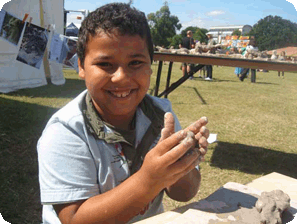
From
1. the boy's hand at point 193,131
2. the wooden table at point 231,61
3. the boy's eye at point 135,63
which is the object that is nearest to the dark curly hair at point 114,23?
the boy's eye at point 135,63

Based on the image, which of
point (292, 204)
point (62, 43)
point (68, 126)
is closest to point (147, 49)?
point (68, 126)

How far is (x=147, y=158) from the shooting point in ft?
2.92

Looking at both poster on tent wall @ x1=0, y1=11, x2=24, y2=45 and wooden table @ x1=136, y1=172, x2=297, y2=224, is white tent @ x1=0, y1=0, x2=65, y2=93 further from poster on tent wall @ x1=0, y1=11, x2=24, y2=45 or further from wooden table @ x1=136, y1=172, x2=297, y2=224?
wooden table @ x1=136, y1=172, x2=297, y2=224

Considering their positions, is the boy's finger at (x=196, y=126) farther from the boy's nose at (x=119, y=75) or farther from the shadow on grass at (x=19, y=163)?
the shadow on grass at (x=19, y=163)

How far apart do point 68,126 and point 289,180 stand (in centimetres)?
116

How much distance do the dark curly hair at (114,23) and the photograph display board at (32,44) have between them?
443cm

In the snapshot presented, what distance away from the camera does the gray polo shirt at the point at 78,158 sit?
0.98 meters

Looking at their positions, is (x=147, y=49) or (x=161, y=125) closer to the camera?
(x=147, y=49)

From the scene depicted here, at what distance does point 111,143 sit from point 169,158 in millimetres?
322

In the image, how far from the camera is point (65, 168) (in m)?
0.99

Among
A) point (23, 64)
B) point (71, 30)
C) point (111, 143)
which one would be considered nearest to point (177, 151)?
point (111, 143)

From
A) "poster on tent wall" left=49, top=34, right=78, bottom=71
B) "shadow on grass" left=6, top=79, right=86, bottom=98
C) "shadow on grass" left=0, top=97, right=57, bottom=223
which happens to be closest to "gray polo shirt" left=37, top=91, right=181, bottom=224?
"shadow on grass" left=0, top=97, right=57, bottom=223

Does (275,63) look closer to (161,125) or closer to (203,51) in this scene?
(203,51)

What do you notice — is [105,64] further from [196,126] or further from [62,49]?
[62,49]
